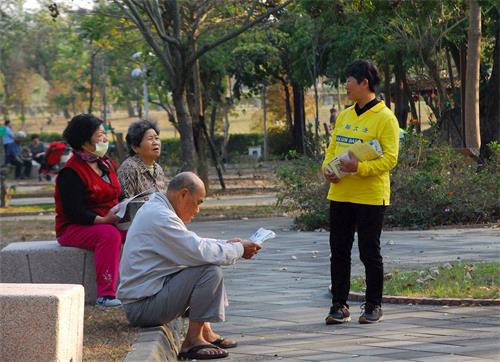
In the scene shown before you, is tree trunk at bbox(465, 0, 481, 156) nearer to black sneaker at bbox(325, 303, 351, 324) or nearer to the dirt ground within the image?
black sneaker at bbox(325, 303, 351, 324)

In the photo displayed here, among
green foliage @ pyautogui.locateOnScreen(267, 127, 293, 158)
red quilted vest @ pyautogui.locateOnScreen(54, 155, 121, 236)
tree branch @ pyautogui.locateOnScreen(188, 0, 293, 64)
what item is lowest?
green foliage @ pyautogui.locateOnScreen(267, 127, 293, 158)

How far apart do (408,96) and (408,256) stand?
2572 cm

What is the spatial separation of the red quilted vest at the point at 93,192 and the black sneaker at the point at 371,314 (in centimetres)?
223

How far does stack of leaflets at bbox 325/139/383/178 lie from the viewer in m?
7.80

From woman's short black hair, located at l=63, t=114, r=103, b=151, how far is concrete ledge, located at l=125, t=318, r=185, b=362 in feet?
6.00

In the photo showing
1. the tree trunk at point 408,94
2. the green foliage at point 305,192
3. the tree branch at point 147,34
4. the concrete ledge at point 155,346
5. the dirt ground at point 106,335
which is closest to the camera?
the concrete ledge at point 155,346

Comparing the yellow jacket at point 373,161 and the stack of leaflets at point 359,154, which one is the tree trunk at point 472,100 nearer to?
the yellow jacket at point 373,161

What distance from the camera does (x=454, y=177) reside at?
1551 cm

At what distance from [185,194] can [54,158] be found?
2908 cm

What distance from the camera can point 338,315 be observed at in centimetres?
796

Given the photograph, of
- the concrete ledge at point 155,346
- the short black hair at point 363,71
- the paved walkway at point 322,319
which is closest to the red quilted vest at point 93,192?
the paved walkway at point 322,319

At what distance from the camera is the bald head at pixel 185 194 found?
6.94m

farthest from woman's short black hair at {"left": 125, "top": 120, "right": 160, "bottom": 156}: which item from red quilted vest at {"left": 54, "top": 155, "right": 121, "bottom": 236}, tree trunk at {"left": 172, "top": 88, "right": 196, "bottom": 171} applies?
tree trunk at {"left": 172, "top": 88, "right": 196, "bottom": 171}

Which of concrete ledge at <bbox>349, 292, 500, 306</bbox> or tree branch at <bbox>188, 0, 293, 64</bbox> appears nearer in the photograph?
concrete ledge at <bbox>349, 292, 500, 306</bbox>
